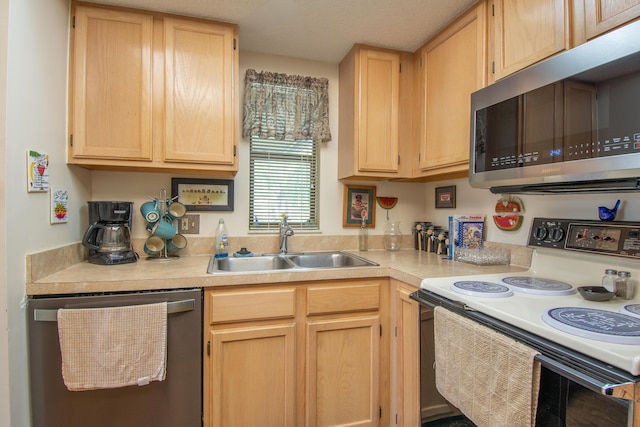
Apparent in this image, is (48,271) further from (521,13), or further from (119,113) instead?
(521,13)

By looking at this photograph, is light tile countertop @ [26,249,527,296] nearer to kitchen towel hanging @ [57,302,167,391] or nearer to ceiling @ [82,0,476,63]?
kitchen towel hanging @ [57,302,167,391]

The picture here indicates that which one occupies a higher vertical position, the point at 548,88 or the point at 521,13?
the point at 521,13

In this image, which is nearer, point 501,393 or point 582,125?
point 501,393

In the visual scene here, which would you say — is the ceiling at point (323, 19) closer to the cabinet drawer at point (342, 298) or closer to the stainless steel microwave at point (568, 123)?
the stainless steel microwave at point (568, 123)

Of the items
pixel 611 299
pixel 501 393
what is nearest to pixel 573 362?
pixel 501 393

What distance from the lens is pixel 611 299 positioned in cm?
105

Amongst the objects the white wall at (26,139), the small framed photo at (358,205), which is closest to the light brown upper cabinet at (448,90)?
the small framed photo at (358,205)

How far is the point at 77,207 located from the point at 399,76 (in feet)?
6.53

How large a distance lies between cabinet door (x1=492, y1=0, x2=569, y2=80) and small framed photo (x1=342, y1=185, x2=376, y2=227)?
109cm

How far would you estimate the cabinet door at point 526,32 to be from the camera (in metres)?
1.13

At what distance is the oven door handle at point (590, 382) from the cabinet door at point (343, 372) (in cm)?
91

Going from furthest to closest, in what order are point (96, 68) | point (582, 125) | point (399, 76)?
point (399, 76) → point (96, 68) → point (582, 125)

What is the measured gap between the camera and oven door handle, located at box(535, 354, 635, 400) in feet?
2.06

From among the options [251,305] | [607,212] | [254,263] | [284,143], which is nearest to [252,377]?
[251,305]
